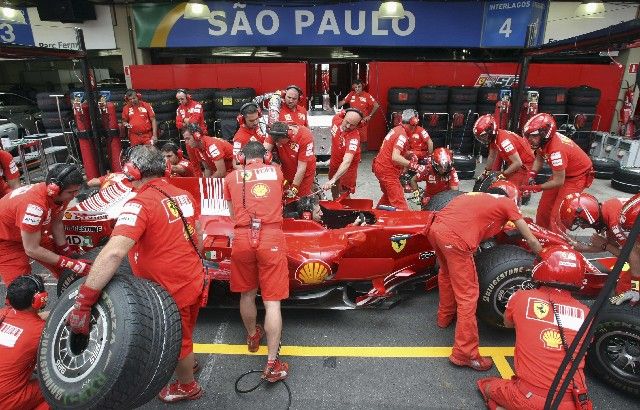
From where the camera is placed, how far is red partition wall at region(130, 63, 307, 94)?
1119 centimetres

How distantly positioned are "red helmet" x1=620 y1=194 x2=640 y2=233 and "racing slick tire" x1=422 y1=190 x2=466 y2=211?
1.75 meters

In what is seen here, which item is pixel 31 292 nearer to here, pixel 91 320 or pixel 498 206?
pixel 91 320

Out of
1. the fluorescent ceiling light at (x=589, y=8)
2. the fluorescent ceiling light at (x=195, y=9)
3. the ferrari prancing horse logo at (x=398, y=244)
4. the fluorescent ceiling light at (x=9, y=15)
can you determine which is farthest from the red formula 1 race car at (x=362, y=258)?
the fluorescent ceiling light at (x=9, y=15)

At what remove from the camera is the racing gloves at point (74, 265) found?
3.39 metres

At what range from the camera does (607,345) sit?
3.06 m

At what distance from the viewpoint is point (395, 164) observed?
219 inches

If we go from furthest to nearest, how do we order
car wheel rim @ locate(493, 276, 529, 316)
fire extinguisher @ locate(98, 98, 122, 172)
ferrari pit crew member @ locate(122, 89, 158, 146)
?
ferrari pit crew member @ locate(122, 89, 158, 146) < fire extinguisher @ locate(98, 98, 122, 172) < car wheel rim @ locate(493, 276, 529, 316)

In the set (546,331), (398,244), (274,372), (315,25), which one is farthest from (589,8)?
(274,372)

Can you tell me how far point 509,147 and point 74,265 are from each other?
16.7ft

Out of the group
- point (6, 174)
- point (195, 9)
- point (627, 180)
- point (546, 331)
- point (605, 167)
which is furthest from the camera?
point (195, 9)

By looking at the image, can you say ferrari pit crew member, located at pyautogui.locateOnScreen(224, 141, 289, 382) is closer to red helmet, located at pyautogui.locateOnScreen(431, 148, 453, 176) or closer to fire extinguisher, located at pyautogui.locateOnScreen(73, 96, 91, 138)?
red helmet, located at pyautogui.locateOnScreen(431, 148, 453, 176)

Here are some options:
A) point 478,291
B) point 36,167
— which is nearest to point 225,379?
point 478,291

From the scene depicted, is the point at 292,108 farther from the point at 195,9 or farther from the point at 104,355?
the point at 195,9

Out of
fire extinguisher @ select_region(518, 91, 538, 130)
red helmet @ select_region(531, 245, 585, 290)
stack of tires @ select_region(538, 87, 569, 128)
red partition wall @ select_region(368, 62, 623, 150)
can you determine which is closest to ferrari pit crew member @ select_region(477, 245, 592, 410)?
red helmet @ select_region(531, 245, 585, 290)
